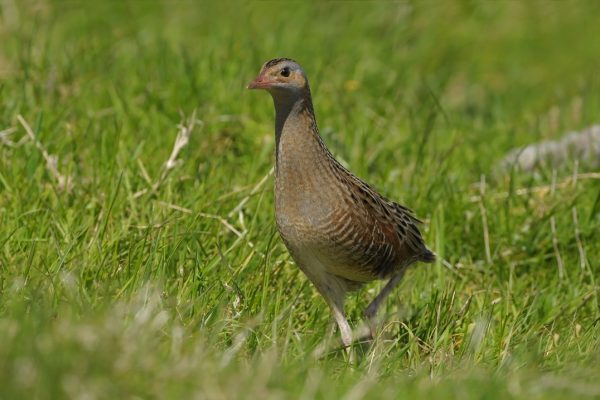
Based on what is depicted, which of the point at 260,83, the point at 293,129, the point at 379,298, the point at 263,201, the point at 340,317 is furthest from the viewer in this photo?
the point at 263,201

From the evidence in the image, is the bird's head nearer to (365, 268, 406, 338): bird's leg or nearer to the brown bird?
the brown bird

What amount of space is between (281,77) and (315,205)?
56 centimetres

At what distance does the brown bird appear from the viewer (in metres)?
4.95

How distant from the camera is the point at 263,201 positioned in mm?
6246

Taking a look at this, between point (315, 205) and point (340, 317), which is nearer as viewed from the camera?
point (315, 205)

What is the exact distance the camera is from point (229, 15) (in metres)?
9.56

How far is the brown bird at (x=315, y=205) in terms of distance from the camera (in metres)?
4.95

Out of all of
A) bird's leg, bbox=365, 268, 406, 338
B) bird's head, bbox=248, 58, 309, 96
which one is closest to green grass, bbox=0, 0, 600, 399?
bird's leg, bbox=365, 268, 406, 338

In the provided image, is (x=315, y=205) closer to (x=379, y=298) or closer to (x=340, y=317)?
(x=340, y=317)

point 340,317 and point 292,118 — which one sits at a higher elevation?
point 292,118

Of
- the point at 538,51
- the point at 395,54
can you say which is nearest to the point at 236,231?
the point at 395,54

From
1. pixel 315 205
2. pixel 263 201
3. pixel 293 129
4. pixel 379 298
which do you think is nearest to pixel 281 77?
pixel 293 129

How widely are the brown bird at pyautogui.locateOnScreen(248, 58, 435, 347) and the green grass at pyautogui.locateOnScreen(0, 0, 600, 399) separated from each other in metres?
0.25

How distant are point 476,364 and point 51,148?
115 inches
